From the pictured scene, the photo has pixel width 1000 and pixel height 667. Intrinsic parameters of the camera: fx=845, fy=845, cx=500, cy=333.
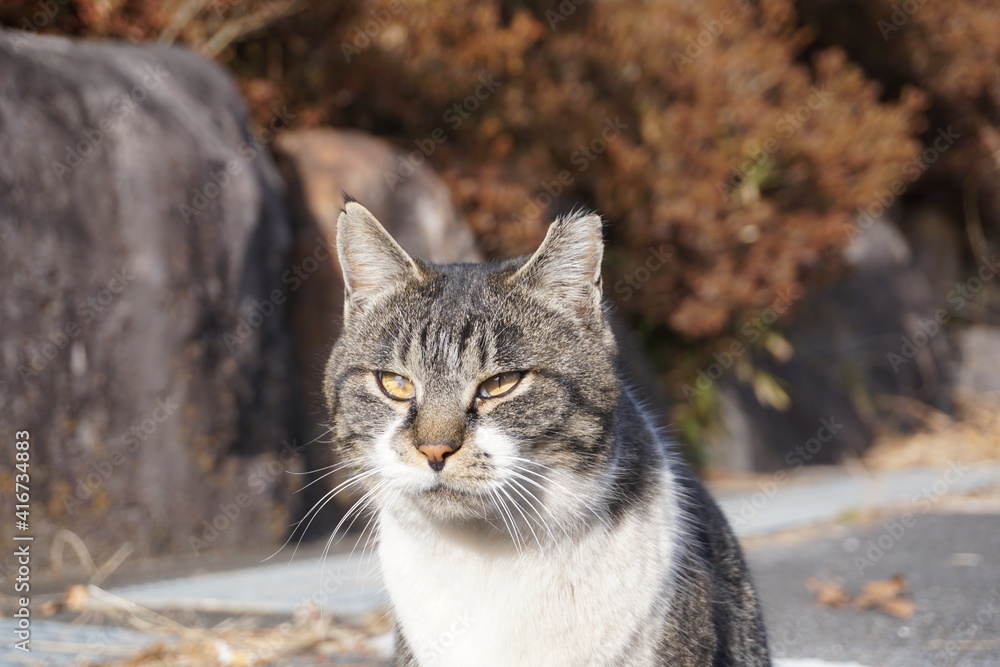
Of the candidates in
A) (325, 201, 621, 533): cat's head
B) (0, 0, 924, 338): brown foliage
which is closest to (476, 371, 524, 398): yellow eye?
(325, 201, 621, 533): cat's head

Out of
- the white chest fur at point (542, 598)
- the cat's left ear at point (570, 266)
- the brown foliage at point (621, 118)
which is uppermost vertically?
the brown foliage at point (621, 118)

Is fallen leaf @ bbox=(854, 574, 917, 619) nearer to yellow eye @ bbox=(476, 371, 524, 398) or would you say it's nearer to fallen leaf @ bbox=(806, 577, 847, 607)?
fallen leaf @ bbox=(806, 577, 847, 607)

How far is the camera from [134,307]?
376 centimetres

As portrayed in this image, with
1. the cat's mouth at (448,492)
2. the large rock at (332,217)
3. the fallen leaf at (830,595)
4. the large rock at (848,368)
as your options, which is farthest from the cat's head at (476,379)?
the large rock at (848,368)

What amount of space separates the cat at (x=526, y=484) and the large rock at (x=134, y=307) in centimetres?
192

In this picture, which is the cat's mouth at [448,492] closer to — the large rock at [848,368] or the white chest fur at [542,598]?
the white chest fur at [542,598]

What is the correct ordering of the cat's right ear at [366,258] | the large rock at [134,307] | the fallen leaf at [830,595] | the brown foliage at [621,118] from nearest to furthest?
the cat's right ear at [366,258], the fallen leaf at [830,595], the large rock at [134,307], the brown foliage at [621,118]

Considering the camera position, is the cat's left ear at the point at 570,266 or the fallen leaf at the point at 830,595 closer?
the cat's left ear at the point at 570,266

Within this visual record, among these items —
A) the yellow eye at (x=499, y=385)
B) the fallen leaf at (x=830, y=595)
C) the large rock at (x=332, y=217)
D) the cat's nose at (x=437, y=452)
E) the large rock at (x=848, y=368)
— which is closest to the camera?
the cat's nose at (x=437, y=452)

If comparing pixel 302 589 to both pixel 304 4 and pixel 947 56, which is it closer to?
pixel 304 4

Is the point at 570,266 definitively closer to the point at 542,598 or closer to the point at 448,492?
the point at 448,492

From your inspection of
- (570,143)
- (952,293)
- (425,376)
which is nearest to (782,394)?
(570,143)

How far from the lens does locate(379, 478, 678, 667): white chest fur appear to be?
1869mm

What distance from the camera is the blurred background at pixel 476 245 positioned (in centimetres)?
358
